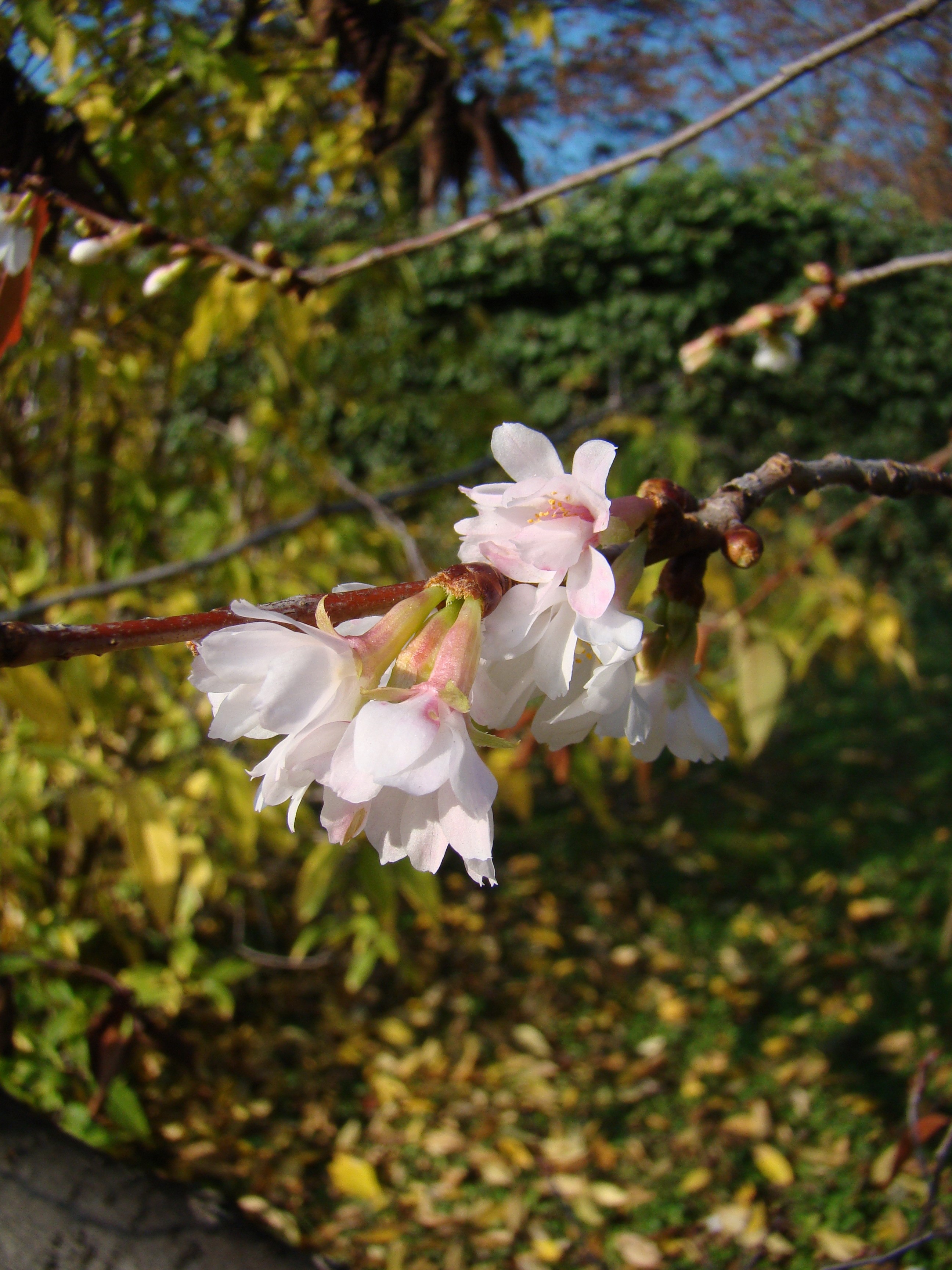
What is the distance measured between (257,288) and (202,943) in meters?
1.94

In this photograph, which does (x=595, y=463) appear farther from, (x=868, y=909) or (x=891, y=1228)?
(x=868, y=909)

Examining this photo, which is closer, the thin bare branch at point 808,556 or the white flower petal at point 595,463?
the white flower petal at point 595,463

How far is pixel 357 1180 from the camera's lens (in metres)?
1.97

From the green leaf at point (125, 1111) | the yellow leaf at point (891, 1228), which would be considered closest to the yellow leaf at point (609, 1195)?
the yellow leaf at point (891, 1228)

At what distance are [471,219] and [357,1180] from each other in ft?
6.68

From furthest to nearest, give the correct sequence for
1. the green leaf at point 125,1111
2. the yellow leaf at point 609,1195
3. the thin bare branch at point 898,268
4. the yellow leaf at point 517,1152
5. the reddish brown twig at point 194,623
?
the yellow leaf at point 517,1152 → the yellow leaf at point 609,1195 → the green leaf at point 125,1111 → the thin bare branch at point 898,268 → the reddish brown twig at point 194,623

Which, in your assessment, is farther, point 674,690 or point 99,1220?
point 99,1220

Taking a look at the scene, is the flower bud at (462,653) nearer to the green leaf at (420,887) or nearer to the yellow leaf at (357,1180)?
the green leaf at (420,887)

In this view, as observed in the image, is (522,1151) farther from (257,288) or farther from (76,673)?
(257,288)

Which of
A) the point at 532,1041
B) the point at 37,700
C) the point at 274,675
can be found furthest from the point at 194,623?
the point at 532,1041

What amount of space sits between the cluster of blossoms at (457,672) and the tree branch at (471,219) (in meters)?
0.60

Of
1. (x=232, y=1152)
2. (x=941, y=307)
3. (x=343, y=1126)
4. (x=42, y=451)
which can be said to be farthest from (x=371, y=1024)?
(x=941, y=307)

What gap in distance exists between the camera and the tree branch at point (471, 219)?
0.79 m

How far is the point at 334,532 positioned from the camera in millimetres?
2121
